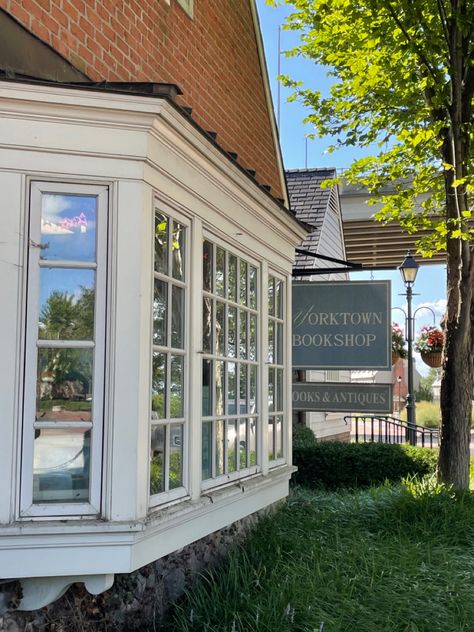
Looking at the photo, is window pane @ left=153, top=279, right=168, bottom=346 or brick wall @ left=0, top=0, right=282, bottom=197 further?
brick wall @ left=0, top=0, right=282, bottom=197

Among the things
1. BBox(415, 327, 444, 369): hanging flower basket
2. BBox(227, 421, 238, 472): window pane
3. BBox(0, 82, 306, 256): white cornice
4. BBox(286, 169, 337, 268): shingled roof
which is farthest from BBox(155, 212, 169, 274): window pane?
BBox(415, 327, 444, 369): hanging flower basket

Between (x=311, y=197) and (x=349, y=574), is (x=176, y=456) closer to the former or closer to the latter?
(x=349, y=574)

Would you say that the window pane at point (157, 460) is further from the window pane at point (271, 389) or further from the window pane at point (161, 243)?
the window pane at point (271, 389)

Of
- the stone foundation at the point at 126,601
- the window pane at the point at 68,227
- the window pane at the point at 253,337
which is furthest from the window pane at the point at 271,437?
the window pane at the point at 68,227

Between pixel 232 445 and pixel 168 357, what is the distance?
1322mm

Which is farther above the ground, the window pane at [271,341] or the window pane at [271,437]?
the window pane at [271,341]

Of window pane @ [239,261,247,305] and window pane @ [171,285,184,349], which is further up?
window pane @ [239,261,247,305]

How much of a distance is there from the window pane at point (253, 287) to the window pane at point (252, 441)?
3.14 feet

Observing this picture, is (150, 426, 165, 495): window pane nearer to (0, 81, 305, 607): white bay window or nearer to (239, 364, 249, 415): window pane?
(0, 81, 305, 607): white bay window

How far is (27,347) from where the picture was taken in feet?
11.2

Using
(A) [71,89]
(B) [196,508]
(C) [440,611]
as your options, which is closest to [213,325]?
(B) [196,508]

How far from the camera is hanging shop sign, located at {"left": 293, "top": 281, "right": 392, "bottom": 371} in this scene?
8086 millimetres

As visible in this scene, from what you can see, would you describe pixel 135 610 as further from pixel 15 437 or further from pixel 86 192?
pixel 86 192

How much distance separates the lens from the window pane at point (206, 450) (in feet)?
15.0
